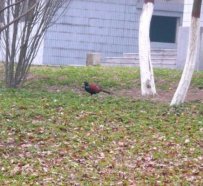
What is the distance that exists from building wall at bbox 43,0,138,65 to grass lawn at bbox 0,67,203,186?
16365 mm

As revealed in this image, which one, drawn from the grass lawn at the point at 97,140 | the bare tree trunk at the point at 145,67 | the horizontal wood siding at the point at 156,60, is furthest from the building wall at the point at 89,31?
the grass lawn at the point at 97,140

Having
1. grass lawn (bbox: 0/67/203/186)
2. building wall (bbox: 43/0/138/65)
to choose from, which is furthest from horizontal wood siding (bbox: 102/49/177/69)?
grass lawn (bbox: 0/67/203/186)

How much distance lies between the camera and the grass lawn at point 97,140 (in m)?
12.3

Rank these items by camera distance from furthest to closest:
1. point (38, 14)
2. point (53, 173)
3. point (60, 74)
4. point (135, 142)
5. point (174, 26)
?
point (174, 26), point (60, 74), point (38, 14), point (135, 142), point (53, 173)

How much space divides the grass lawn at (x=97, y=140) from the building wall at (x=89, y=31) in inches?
644

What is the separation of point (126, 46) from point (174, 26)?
305 centimetres

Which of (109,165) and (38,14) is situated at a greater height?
(38,14)

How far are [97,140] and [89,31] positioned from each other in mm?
21234

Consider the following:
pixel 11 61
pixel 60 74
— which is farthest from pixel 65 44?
pixel 11 61

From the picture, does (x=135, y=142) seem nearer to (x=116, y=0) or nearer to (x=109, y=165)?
(x=109, y=165)

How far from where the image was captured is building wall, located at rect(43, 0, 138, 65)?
3484cm

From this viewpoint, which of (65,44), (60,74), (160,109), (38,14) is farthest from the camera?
(65,44)

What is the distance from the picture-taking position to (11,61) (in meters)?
19.6

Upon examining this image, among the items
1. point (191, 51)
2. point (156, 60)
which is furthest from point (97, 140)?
point (156, 60)
